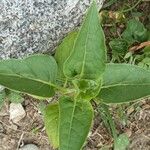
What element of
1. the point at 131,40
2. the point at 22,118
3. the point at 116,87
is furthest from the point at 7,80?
the point at 131,40

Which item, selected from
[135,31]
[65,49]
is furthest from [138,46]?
[65,49]

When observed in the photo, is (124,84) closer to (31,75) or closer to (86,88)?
(86,88)

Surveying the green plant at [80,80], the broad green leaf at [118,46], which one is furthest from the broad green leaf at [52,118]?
the broad green leaf at [118,46]

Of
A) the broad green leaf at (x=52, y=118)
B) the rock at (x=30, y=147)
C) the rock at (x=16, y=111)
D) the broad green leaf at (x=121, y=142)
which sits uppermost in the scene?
the broad green leaf at (x=52, y=118)

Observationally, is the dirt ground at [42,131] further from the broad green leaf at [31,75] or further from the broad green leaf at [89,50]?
the broad green leaf at [89,50]

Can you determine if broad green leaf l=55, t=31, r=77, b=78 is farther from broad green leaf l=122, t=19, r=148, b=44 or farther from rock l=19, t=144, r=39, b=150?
rock l=19, t=144, r=39, b=150

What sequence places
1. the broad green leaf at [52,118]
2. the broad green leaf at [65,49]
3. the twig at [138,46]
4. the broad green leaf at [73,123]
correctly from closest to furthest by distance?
the broad green leaf at [73,123]
the broad green leaf at [52,118]
the broad green leaf at [65,49]
the twig at [138,46]

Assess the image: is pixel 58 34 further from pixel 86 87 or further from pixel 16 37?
pixel 86 87

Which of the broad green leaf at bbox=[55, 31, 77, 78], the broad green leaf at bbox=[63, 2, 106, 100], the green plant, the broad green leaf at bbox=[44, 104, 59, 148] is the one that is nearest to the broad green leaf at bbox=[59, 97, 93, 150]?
the green plant
